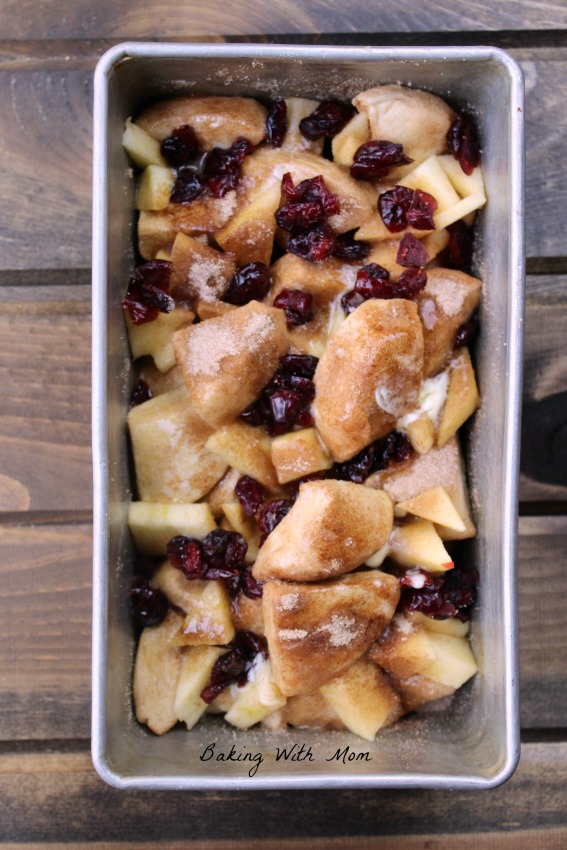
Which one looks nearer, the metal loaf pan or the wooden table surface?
the metal loaf pan

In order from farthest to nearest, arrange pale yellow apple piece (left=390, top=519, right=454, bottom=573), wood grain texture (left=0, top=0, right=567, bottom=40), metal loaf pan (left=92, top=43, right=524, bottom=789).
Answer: wood grain texture (left=0, top=0, right=567, bottom=40) → pale yellow apple piece (left=390, top=519, right=454, bottom=573) → metal loaf pan (left=92, top=43, right=524, bottom=789)

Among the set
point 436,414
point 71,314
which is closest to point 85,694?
point 71,314

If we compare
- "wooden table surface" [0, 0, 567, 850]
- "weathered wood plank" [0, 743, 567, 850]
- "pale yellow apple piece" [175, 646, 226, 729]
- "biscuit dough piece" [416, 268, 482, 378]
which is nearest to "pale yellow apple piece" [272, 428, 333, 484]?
"biscuit dough piece" [416, 268, 482, 378]

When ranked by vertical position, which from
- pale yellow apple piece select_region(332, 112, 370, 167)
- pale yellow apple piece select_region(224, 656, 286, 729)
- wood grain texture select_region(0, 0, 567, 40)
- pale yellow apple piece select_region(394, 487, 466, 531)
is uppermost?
wood grain texture select_region(0, 0, 567, 40)

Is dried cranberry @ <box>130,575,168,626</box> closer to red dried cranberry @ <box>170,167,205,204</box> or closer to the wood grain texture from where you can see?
red dried cranberry @ <box>170,167,205,204</box>

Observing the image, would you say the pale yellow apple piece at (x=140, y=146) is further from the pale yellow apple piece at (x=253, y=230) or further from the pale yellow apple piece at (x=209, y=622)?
the pale yellow apple piece at (x=209, y=622)

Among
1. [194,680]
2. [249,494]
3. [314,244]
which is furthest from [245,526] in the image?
[314,244]

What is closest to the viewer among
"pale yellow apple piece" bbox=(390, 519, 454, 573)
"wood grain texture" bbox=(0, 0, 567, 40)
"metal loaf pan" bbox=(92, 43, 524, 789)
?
"metal loaf pan" bbox=(92, 43, 524, 789)

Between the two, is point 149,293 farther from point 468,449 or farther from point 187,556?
point 468,449
